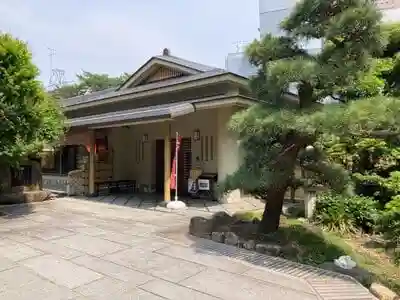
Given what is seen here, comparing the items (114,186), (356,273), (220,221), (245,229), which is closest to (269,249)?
(245,229)

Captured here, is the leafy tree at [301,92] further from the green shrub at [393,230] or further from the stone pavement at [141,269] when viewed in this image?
the stone pavement at [141,269]

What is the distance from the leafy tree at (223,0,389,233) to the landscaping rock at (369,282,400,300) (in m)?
1.68

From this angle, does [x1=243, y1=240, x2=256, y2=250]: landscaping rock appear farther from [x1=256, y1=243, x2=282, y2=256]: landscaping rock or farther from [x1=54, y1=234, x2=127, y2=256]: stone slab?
[x1=54, y1=234, x2=127, y2=256]: stone slab

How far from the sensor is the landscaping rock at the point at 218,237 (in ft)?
19.9

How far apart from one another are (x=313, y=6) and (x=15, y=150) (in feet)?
25.2

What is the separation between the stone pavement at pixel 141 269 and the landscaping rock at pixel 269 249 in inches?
7.1

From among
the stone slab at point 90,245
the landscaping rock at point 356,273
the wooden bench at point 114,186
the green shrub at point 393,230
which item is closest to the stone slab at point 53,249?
the stone slab at point 90,245

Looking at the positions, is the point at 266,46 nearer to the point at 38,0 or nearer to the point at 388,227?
the point at 388,227

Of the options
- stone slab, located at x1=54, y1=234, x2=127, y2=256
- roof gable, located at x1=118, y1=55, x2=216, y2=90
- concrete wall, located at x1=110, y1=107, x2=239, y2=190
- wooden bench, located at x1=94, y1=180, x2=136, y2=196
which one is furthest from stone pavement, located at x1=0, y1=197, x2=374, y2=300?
roof gable, located at x1=118, y1=55, x2=216, y2=90

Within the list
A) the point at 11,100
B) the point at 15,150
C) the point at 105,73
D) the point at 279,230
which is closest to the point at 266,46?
the point at 279,230

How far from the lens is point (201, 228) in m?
6.63

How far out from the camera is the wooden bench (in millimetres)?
13016

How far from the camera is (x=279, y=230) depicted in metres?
6.33

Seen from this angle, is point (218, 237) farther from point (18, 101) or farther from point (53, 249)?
point (18, 101)
